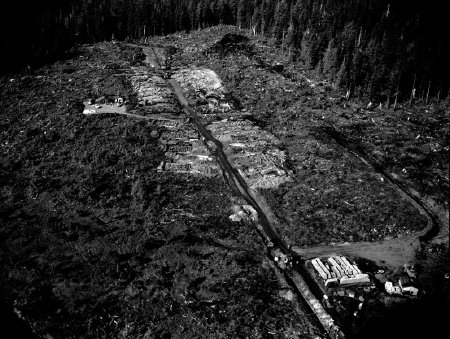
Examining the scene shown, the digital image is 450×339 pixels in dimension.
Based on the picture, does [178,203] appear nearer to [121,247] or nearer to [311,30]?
[121,247]

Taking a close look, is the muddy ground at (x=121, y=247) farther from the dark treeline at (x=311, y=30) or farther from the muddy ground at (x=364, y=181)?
the dark treeline at (x=311, y=30)

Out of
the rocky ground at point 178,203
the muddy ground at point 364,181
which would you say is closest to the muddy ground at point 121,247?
the rocky ground at point 178,203

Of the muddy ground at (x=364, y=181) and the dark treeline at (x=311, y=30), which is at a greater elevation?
the dark treeline at (x=311, y=30)

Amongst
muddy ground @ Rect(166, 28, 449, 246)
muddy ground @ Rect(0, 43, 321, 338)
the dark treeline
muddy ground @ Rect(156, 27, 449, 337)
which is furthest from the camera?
the dark treeline

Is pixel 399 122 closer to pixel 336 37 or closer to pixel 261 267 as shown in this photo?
pixel 336 37

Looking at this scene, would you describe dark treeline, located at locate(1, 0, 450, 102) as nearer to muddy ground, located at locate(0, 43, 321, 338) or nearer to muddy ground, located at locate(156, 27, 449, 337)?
muddy ground, located at locate(156, 27, 449, 337)

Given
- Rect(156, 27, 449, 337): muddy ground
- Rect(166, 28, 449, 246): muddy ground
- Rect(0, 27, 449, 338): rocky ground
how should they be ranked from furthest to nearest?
1. Rect(166, 28, 449, 246): muddy ground
2. Rect(156, 27, 449, 337): muddy ground
3. Rect(0, 27, 449, 338): rocky ground

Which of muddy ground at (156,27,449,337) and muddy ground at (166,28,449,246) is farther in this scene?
muddy ground at (166,28,449,246)

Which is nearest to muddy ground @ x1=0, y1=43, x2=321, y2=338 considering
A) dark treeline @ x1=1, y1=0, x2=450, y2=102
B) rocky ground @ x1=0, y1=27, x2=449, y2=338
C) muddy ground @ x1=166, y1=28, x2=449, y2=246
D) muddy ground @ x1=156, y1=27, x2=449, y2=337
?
rocky ground @ x1=0, y1=27, x2=449, y2=338
